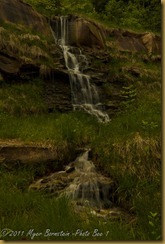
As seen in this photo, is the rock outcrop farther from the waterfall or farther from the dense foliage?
the waterfall

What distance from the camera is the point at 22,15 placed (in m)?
15.3

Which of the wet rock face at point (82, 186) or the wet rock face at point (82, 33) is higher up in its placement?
the wet rock face at point (82, 33)

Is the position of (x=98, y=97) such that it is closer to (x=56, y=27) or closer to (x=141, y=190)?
(x=56, y=27)

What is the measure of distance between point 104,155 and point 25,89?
4854 millimetres

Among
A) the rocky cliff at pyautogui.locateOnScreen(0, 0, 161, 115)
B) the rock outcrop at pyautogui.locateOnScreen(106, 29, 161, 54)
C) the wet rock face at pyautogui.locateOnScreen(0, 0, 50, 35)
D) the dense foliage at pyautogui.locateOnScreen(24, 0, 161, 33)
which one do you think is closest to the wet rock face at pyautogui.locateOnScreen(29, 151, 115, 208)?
the rocky cliff at pyautogui.locateOnScreen(0, 0, 161, 115)

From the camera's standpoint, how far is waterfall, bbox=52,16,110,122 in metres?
12.3

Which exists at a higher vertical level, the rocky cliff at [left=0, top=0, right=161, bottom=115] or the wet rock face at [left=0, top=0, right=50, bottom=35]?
the wet rock face at [left=0, top=0, right=50, bottom=35]

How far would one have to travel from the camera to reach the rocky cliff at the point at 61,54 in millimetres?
12312

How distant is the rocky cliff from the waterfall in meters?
0.22

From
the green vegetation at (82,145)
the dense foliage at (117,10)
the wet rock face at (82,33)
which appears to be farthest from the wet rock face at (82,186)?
the dense foliage at (117,10)

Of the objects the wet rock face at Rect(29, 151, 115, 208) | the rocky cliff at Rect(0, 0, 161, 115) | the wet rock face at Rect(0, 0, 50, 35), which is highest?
the wet rock face at Rect(0, 0, 50, 35)

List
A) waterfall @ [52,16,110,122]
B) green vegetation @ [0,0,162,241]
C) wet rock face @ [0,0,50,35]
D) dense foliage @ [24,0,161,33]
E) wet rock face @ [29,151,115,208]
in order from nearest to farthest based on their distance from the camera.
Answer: green vegetation @ [0,0,162,241]
wet rock face @ [29,151,115,208]
waterfall @ [52,16,110,122]
wet rock face @ [0,0,50,35]
dense foliage @ [24,0,161,33]

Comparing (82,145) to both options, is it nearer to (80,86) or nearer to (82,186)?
(82,186)

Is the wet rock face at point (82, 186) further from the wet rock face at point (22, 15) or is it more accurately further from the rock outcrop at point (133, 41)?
the rock outcrop at point (133, 41)
